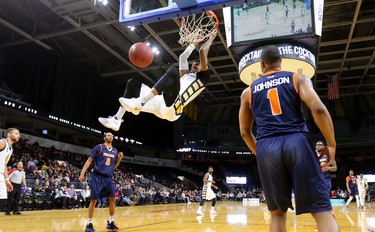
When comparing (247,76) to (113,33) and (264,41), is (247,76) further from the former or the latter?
(113,33)

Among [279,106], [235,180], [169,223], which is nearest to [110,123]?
[279,106]

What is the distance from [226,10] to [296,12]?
78.3 inches

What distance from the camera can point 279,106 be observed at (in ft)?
7.93

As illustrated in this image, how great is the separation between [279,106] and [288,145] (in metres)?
0.30

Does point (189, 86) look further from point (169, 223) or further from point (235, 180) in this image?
point (235, 180)

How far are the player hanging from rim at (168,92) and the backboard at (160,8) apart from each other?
548 millimetres

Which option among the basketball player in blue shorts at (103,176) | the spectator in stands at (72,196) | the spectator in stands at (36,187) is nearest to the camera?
the basketball player in blue shorts at (103,176)

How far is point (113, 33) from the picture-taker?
1714 cm

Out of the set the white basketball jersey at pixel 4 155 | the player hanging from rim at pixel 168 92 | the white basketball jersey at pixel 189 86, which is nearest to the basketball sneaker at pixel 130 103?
the player hanging from rim at pixel 168 92

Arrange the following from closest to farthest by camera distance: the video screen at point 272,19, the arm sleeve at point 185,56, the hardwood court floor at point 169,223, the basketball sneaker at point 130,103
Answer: the basketball sneaker at point 130,103
the arm sleeve at point 185,56
the hardwood court floor at point 169,223
the video screen at point 272,19

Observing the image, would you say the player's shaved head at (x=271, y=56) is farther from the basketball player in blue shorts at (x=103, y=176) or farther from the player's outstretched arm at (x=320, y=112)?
the basketball player in blue shorts at (x=103, y=176)

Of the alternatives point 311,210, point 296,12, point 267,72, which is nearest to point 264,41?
point 296,12

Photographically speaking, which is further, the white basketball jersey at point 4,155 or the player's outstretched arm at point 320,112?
the white basketball jersey at point 4,155

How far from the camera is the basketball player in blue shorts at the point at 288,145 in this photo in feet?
7.20
